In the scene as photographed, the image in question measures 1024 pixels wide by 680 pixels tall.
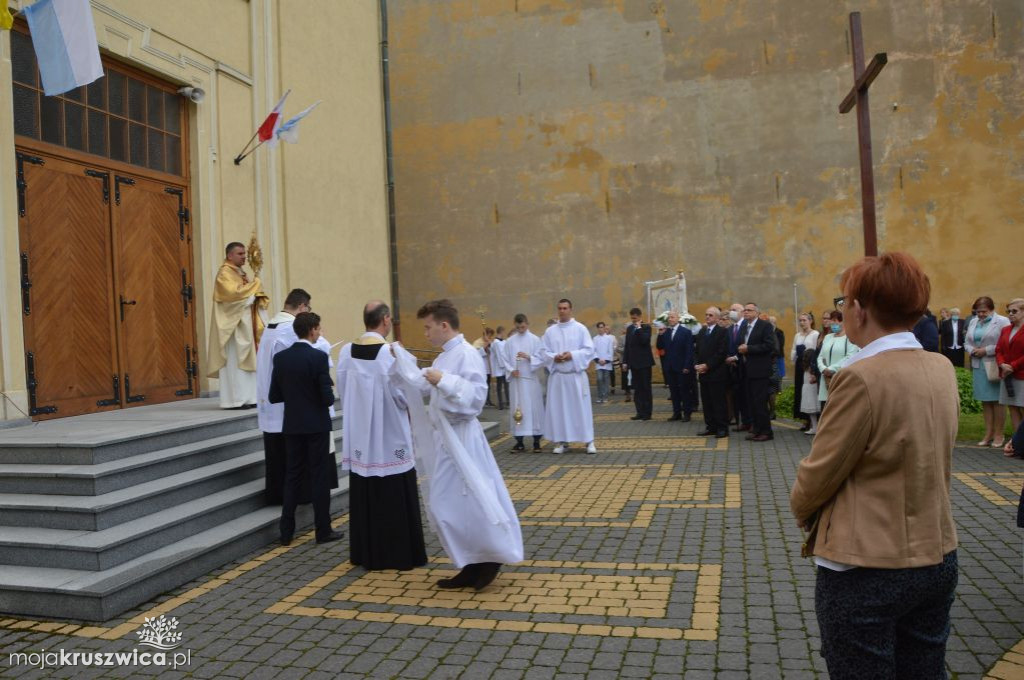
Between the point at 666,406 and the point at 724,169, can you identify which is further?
the point at 724,169

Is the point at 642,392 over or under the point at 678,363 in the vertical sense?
under

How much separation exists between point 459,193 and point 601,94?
15.0ft

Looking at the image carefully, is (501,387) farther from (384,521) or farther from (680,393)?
(384,521)

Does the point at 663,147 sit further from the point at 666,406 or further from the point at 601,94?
the point at 666,406

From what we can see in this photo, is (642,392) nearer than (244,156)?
No

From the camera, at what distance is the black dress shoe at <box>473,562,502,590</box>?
198 inches

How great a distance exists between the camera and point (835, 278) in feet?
63.7

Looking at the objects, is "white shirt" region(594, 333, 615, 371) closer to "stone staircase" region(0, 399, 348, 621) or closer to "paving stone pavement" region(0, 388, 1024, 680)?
"paving stone pavement" region(0, 388, 1024, 680)

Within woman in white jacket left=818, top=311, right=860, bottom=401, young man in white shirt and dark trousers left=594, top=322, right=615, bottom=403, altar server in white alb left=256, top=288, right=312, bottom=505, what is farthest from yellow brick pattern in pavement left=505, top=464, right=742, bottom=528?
young man in white shirt and dark trousers left=594, top=322, right=615, bottom=403

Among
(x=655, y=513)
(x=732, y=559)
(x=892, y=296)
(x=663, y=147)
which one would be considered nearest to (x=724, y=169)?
(x=663, y=147)

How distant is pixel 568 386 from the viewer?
10594 millimetres

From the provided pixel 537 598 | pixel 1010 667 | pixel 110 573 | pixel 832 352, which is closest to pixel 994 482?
pixel 832 352

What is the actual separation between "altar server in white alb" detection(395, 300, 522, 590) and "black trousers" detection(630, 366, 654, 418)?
9.24 meters
